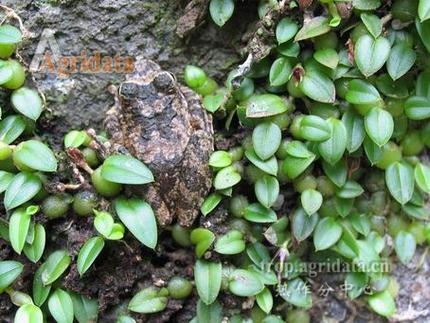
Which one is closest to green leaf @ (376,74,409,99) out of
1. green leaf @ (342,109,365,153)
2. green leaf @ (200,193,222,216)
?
green leaf @ (342,109,365,153)

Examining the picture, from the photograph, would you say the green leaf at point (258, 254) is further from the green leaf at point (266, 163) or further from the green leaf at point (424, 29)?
the green leaf at point (424, 29)

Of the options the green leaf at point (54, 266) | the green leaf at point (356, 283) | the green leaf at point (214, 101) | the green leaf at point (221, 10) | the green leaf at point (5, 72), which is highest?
the green leaf at point (5, 72)

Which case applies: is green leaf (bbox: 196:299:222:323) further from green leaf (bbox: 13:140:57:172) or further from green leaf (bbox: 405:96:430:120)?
green leaf (bbox: 405:96:430:120)

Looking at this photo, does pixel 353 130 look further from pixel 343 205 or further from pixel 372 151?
pixel 343 205

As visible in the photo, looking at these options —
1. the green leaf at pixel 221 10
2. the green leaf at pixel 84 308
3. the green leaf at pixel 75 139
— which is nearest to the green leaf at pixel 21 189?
the green leaf at pixel 75 139

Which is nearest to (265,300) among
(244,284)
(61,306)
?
(244,284)

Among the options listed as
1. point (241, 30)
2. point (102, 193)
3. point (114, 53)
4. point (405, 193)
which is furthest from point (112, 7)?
point (405, 193)

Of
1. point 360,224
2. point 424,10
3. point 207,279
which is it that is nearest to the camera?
point 424,10
